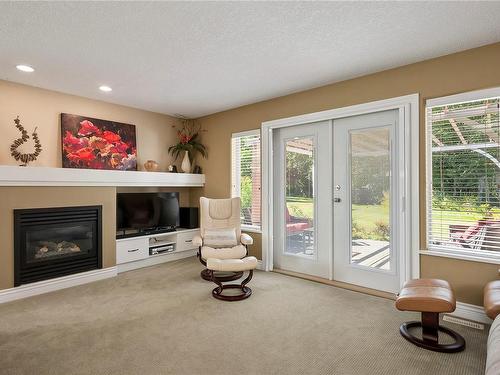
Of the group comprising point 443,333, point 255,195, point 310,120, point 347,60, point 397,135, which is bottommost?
point 443,333

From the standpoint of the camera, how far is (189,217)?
17.1 feet

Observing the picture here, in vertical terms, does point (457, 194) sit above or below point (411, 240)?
above

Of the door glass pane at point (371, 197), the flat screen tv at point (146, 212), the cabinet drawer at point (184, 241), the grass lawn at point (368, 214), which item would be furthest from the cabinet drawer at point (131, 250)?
the door glass pane at point (371, 197)

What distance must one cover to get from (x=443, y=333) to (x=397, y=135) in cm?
195

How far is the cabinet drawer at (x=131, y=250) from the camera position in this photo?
4.25 m

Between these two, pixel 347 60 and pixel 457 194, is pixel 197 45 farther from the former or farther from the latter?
pixel 457 194

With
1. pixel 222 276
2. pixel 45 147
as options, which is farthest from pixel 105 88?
pixel 222 276

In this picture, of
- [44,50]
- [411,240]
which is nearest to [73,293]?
[44,50]

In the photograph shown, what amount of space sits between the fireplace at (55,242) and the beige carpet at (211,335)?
1.05 ft

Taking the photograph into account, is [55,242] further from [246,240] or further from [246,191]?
[246,191]

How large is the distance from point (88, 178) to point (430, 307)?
12.9 ft

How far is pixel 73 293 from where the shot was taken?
3473mm

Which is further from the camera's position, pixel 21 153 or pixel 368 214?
pixel 21 153

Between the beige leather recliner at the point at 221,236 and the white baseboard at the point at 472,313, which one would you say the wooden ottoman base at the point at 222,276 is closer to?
the beige leather recliner at the point at 221,236
